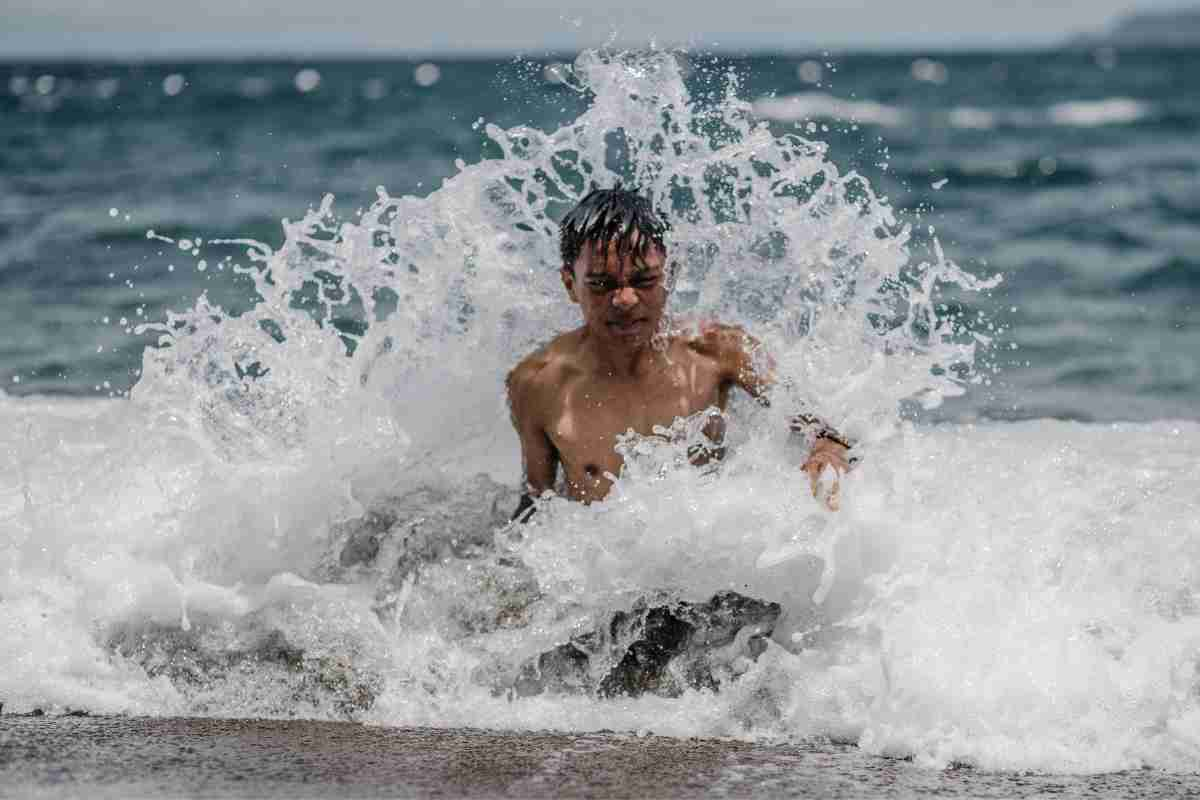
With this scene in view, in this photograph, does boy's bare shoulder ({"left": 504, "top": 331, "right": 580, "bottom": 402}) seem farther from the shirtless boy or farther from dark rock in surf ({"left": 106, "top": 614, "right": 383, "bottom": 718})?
dark rock in surf ({"left": 106, "top": 614, "right": 383, "bottom": 718})

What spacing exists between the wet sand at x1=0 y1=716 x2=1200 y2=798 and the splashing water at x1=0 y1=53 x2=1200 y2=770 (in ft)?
0.33

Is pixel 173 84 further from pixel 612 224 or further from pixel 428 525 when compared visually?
pixel 612 224

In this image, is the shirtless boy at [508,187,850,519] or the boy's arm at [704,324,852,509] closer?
the shirtless boy at [508,187,850,519]

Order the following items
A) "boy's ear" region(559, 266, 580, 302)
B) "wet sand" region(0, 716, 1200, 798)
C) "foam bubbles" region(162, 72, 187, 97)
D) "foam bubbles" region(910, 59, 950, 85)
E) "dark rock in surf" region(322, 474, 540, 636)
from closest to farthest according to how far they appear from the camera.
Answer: "wet sand" region(0, 716, 1200, 798)
"dark rock in surf" region(322, 474, 540, 636)
"boy's ear" region(559, 266, 580, 302)
"foam bubbles" region(162, 72, 187, 97)
"foam bubbles" region(910, 59, 950, 85)

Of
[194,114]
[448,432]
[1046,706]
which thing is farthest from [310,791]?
[194,114]

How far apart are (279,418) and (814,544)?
5.80 ft

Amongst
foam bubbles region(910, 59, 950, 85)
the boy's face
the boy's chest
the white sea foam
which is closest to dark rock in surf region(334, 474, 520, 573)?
the boy's chest

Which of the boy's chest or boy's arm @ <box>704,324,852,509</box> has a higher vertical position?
boy's arm @ <box>704,324,852,509</box>

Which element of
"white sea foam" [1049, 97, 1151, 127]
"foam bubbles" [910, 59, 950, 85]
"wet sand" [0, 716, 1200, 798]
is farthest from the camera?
"foam bubbles" [910, 59, 950, 85]

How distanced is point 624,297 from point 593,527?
2.03 ft

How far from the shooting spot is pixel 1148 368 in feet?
28.9

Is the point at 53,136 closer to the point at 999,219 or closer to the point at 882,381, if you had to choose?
the point at 999,219

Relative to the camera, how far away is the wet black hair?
4074mm

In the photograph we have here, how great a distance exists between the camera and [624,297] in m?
4.12
